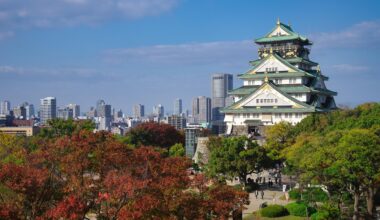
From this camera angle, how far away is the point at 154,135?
71.9 metres

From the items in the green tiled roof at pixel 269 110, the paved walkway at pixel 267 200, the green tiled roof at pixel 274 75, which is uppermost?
the green tiled roof at pixel 274 75

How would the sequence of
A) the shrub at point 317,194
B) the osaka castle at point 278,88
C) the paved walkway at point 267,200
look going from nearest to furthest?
the shrub at point 317,194, the paved walkway at point 267,200, the osaka castle at point 278,88

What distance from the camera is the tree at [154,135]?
68.8 metres

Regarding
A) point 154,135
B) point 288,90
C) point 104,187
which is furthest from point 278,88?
point 104,187

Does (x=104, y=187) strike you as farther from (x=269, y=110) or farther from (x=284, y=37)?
(x=284, y=37)

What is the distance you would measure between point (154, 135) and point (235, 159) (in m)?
31.5

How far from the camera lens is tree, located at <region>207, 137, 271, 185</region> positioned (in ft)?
136

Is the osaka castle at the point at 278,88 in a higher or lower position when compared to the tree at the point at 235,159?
higher

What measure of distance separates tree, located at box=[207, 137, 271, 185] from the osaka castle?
18754 millimetres

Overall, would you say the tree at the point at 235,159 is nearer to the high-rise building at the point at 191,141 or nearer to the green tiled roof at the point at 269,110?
the high-rise building at the point at 191,141

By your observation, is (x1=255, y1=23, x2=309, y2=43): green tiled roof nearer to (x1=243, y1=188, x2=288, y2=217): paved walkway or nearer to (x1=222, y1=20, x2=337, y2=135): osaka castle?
(x1=222, y1=20, x2=337, y2=135): osaka castle

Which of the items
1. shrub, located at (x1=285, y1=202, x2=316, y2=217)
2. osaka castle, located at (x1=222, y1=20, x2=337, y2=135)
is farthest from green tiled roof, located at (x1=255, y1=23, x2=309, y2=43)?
shrub, located at (x1=285, y1=202, x2=316, y2=217)

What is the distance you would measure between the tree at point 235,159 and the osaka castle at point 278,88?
18754 millimetres

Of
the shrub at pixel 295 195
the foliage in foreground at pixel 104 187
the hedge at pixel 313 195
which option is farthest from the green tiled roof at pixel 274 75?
the foliage in foreground at pixel 104 187
